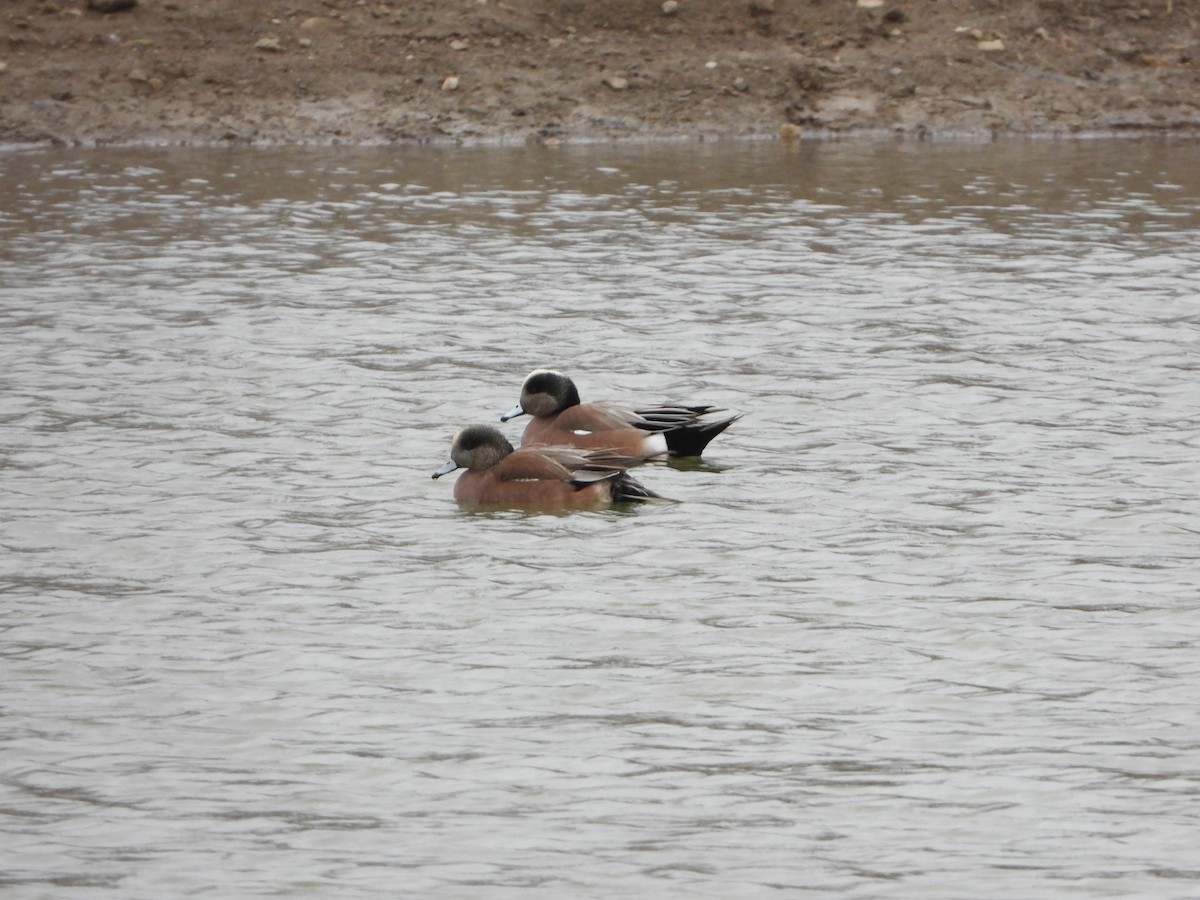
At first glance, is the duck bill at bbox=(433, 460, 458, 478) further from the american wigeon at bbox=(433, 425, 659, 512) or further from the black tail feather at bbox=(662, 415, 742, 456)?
the black tail feather at bbox=(662, 415, 742, 456)

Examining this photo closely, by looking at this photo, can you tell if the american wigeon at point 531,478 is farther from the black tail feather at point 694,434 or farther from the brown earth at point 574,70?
the brown earth at point 574,70

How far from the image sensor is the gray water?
590 centimetres

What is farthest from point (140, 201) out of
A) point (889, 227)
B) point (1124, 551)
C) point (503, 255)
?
point (1124, 551)

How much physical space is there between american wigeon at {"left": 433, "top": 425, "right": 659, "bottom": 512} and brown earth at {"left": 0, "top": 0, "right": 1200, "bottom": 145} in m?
14.6

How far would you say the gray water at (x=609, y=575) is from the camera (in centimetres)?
590

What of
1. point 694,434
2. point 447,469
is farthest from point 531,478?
point 694,434

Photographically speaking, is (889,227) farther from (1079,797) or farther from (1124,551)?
(1079,797)

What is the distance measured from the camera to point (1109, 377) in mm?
12461

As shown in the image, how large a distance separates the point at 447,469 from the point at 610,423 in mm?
1180

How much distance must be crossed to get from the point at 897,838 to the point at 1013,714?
1.22 m

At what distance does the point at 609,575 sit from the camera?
28.7ft

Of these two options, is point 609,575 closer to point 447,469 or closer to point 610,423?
point 447,469

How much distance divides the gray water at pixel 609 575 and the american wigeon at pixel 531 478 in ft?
0.65

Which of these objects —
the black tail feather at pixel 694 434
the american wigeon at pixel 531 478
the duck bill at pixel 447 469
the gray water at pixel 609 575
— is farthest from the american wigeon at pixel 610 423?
the duck bill at pixel 447 469
